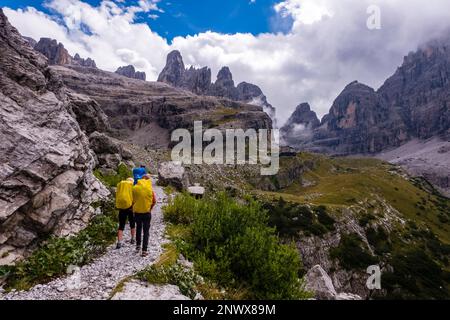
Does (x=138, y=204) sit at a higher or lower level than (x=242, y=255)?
higher

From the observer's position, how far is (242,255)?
40.5 ft

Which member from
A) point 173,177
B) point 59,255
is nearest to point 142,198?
point 59,255

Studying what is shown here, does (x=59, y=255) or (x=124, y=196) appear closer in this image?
(x=59, y=255)

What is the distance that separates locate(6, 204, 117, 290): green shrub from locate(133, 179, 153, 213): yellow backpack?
2.75 m

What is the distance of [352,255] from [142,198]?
265ft

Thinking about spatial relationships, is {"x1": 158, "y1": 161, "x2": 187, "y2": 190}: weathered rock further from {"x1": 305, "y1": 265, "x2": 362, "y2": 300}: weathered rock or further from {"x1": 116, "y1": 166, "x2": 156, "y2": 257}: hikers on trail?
{"x1": 116, "y1": 166, "x2": 156, "y2": 257}: hikers on trail

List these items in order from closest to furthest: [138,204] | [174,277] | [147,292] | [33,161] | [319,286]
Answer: [147,292], [174,277], [138,204], [33,161], [319,286]

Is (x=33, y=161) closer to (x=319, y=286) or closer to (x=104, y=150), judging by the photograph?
(x=319, y=286)

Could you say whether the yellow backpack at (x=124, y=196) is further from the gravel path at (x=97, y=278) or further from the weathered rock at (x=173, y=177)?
the weathered rock at (x=173, y=177)

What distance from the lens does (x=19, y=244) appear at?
496 inches

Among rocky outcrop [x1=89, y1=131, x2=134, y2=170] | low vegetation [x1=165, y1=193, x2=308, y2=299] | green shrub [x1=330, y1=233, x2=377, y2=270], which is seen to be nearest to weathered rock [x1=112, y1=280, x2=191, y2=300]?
low vegetation [x1=165, y1=193, x2=308, y2=299]

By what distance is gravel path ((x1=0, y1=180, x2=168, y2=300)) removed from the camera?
9857 millimetres

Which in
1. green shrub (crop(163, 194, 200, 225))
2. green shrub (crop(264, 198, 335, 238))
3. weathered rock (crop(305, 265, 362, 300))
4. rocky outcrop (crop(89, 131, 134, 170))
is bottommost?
green shrub (crop(264, 198, 335, 238))

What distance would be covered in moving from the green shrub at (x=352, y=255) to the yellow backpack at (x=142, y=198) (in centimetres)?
7687
